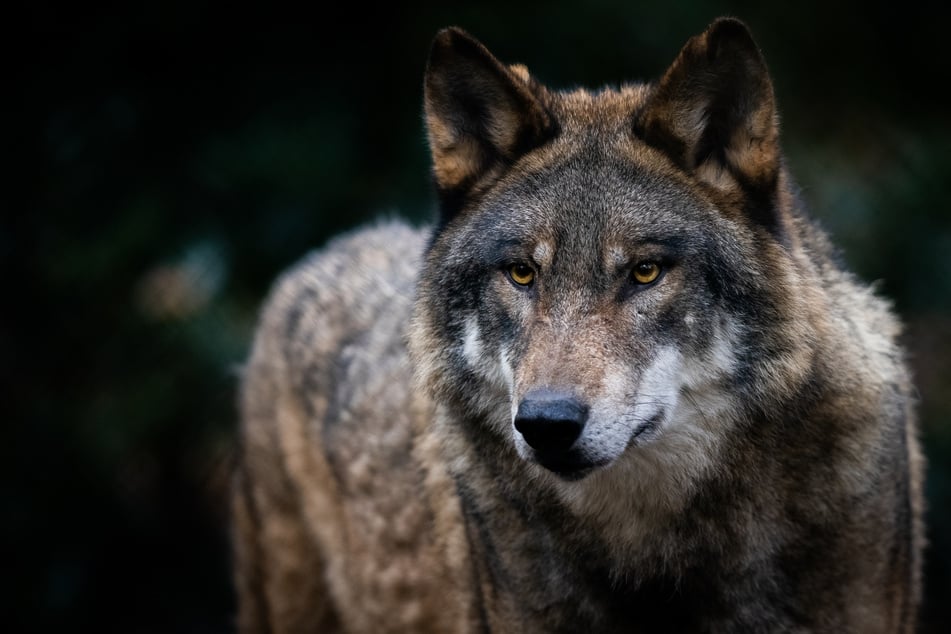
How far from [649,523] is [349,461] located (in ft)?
5.57

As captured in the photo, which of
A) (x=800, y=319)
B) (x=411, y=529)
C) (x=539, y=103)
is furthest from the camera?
(x=411, y=529)

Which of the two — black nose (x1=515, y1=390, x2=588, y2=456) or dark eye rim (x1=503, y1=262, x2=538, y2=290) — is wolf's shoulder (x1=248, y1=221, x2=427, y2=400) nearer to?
dark eye rim (x1=503, y1=262, x2=538, y2=290)

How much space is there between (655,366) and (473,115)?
3.39 feet

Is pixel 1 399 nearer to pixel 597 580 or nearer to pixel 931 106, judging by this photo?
pixel 597 580

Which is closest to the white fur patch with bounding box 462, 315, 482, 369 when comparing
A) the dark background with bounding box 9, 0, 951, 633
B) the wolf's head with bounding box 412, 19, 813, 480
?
the wolf's head with bounding box 412, 19, 813, 480

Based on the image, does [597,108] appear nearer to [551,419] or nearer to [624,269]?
[624,269]

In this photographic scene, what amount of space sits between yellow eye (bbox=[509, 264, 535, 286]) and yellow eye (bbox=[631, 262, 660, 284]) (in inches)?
11.4

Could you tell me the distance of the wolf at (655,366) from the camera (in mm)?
3174

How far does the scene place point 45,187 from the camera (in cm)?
830

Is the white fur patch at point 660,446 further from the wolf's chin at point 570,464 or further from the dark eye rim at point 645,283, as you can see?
the dark eye rim at point 645,283

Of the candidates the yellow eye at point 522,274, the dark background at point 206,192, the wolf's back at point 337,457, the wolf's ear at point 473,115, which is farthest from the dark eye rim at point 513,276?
the dark background at point 206,192

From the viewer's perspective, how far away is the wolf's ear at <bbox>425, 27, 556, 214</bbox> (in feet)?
11.4

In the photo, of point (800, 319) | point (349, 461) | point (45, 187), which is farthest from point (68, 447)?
point (800, 319)

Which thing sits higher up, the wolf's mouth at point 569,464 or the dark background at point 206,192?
the dark background at point 206,192
